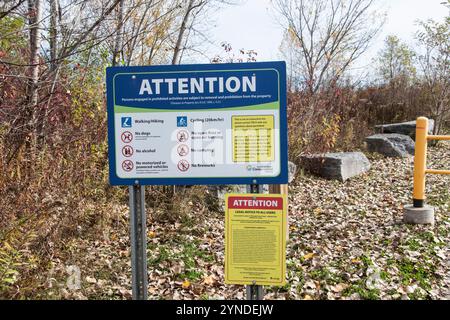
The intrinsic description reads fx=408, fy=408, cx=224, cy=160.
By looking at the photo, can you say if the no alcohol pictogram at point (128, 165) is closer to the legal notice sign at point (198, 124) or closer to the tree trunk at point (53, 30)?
the legal notice sign at point (198, 124)

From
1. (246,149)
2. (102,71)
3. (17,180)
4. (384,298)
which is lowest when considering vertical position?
(384,298)

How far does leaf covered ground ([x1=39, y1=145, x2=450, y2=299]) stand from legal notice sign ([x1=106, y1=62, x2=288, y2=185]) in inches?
58.5

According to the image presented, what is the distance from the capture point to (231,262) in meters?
2.66

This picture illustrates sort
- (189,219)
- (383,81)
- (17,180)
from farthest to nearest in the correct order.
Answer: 1. (383,81)
2. (189,219)
3. (17,180)

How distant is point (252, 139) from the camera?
103 inches

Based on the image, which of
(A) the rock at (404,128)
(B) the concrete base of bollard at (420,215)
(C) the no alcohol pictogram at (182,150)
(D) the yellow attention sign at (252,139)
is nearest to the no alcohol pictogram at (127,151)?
(C) the no alcohol pictogram at (182,150)

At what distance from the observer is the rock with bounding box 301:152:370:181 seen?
28.3 feet

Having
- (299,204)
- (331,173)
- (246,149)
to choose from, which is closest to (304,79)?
(331,173)

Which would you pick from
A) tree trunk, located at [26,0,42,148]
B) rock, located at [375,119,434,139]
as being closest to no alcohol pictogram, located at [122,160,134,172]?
tree trunk, located at [26,0,42,148]

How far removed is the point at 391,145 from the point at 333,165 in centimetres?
382

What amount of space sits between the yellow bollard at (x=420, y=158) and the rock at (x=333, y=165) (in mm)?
3057

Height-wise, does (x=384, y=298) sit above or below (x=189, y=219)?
below
